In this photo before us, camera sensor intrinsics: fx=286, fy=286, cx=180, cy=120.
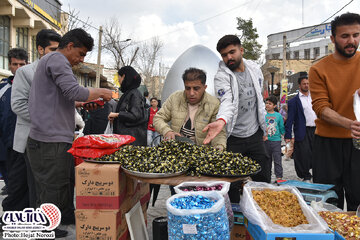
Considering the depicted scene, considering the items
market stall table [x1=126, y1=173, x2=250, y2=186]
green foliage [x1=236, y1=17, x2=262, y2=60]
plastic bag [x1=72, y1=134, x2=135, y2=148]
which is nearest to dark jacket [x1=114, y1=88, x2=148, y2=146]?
plastic bag [x1=72, y1=134, x2=135, y2=148]

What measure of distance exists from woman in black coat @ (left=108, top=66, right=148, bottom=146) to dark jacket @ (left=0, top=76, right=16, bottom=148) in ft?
4.06

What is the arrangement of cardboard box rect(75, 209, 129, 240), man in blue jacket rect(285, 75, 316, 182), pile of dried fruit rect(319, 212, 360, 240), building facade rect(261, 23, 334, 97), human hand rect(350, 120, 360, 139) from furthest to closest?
building facade rect(261, 23, 334, 97) → man in blue jacket rect(285, 75, 316, 182) → cardboard box rect(75, 209, 129, 240) → human hand rect(350, 120, 360, 139) → pile of dried fruit rect(319, 212, 360, 240)

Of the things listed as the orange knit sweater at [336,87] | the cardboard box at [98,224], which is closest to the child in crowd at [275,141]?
the orange knit sweater at [336,87]

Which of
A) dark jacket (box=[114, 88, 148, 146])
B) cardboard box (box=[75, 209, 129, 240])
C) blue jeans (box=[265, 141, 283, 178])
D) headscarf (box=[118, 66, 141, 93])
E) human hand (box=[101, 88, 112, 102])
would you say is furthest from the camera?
blue jeans (box=[265, 141, 283, 178])

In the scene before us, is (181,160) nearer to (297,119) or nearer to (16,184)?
(16,184)

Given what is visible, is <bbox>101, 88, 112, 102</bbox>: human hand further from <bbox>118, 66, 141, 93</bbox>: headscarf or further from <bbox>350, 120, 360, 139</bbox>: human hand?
<bbox>350, 120, 360, 139</bbox>: human hand

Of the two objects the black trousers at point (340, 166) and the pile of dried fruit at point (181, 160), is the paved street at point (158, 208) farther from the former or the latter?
the black trousers at point (340, 166)

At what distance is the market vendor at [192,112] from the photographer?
2934mm

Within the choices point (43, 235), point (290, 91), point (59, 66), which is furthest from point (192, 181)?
point (290, 91)

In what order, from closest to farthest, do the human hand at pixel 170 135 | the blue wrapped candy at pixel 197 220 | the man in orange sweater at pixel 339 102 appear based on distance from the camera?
the blue wrapped candy at pixel 197 220
the man in orange sweater at pixel 339 102
the human hand at pixel 170 135

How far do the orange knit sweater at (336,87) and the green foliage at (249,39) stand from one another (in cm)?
2831

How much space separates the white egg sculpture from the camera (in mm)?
7914

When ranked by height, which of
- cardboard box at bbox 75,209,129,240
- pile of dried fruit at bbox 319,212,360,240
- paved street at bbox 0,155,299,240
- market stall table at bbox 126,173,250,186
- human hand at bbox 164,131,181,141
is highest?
human hand at bbox 164,131,181,141

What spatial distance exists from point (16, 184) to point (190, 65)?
Answer: 225 inches
